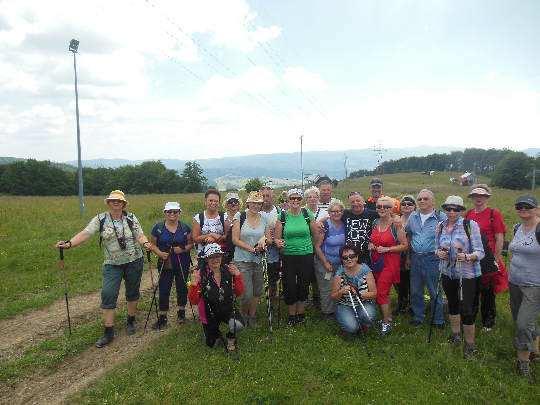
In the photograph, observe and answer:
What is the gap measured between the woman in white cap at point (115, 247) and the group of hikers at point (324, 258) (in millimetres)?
19

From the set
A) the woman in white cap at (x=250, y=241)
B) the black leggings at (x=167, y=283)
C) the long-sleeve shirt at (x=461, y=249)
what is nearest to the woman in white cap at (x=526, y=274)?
the long-sleeve shirt at (x=461, y=249)

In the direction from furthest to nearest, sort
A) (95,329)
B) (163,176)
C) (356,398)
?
(163,176), (95,329), (356,398)

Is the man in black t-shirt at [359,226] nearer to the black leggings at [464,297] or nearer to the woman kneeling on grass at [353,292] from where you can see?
the woman kneeling on grass at [353,292]

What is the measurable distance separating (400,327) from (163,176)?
110091mm

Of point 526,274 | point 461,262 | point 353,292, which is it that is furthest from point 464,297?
point 353,292

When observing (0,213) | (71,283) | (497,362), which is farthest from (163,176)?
(497,362)

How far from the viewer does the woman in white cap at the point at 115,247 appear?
25.5 feet

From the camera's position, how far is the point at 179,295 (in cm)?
891

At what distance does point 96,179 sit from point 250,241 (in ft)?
338

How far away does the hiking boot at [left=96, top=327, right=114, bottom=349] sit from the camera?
25.9ft

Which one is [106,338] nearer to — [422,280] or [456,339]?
[422,280]

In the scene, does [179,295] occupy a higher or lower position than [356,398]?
higher

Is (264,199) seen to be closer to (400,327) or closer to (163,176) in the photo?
(400,327)

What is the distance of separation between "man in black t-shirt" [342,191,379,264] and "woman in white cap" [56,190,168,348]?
3.83m
